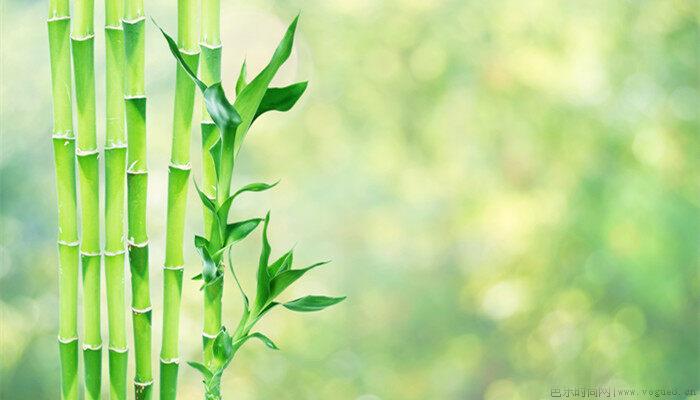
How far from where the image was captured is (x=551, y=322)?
1.79 metres

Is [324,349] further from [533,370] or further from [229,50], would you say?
[229,50]

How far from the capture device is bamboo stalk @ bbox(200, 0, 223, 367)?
833mm

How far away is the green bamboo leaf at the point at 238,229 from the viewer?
0.81m

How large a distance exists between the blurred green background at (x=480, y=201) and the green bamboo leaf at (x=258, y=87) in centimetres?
89

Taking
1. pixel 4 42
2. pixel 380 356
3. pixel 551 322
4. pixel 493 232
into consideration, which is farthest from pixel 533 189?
pixel 4 42

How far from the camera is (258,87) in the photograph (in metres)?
0.78

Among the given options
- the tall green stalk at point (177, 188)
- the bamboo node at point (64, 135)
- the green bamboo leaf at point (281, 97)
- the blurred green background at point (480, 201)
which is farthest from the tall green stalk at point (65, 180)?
the blurred green background at point (480, 201)

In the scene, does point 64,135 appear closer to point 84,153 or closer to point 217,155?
point 84,153

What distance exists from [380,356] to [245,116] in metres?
1.07

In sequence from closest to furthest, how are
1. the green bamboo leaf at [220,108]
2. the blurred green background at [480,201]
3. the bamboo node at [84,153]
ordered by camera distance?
the green bamboo leaf at [220,108], the bamboo node at [84,153], the blurred green background at [480,201]

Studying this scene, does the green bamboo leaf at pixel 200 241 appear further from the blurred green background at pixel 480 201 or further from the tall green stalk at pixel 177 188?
the blurred green background at pixel 480 201

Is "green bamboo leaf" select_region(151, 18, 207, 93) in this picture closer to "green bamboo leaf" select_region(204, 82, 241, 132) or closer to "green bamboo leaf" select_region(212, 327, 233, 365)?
"green bamboo leaf" select_region(204, 82, 241, 132)

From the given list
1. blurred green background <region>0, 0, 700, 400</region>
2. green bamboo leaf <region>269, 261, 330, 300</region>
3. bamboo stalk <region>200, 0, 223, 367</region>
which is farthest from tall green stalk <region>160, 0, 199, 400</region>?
blurred green background <region>0, 0, 700, 400</region>

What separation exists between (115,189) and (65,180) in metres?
0.05
